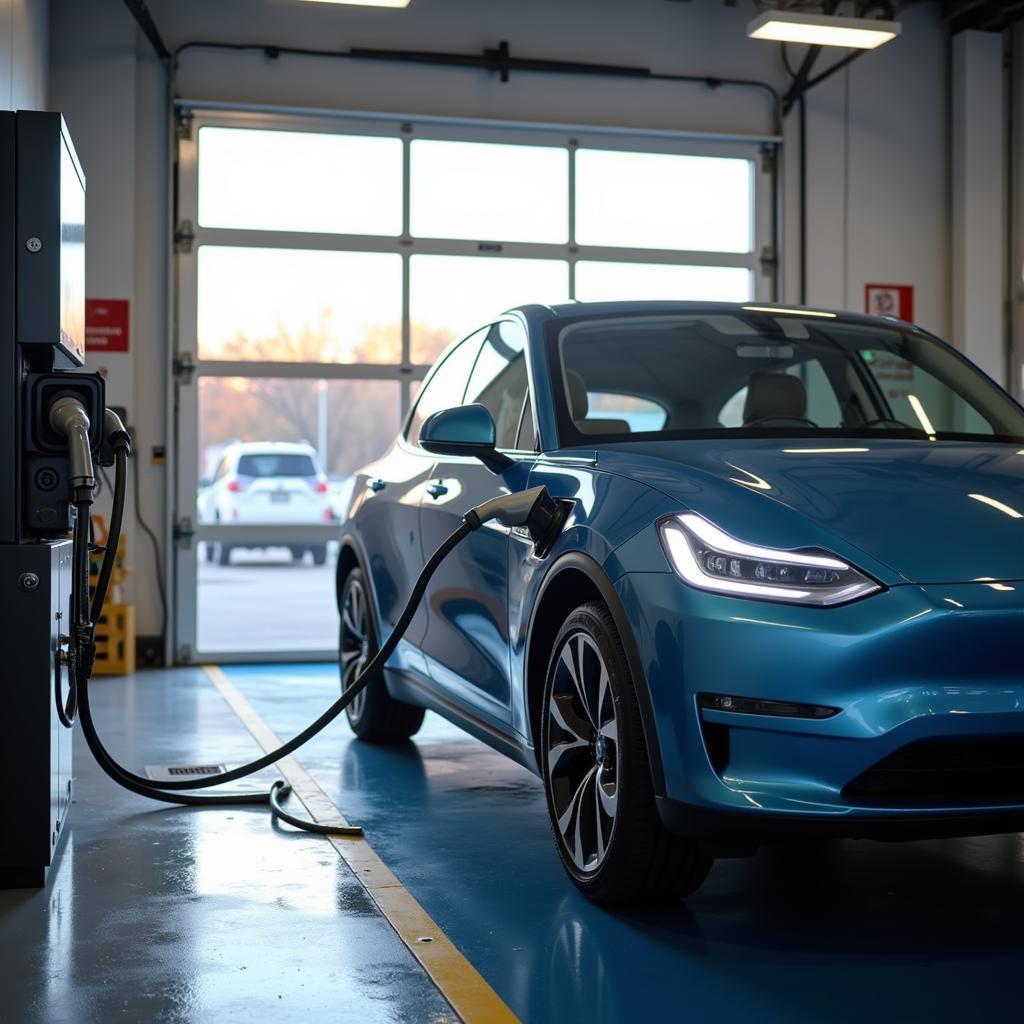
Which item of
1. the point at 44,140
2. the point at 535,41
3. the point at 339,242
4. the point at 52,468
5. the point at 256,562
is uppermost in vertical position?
the point at 535,41

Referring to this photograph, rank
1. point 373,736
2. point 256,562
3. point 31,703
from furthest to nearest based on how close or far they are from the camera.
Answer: point 256,562, point 373,736, point 31,703

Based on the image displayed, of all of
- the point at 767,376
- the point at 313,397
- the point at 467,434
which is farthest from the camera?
the point at 313,397

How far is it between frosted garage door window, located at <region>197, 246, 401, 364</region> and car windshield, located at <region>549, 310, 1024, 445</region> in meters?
5.61

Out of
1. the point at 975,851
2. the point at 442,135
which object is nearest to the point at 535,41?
the point at 442,135

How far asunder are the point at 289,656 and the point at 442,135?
3709 mm

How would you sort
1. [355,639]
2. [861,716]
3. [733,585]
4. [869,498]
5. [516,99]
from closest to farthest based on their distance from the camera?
[861,716] → [733,585] → [869,498] → [355,639] → [516,99]

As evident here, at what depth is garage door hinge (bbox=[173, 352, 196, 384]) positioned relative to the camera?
9398 millimetres

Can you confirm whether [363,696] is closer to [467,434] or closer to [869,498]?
[467,434]

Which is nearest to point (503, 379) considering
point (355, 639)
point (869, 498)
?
point (869, 498)

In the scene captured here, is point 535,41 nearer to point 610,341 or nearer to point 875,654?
point 610,341

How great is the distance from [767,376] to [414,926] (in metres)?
1.85

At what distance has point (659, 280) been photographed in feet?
33.7

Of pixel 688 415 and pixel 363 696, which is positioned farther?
pixel 363 696

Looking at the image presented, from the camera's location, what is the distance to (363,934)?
10.4 feet
